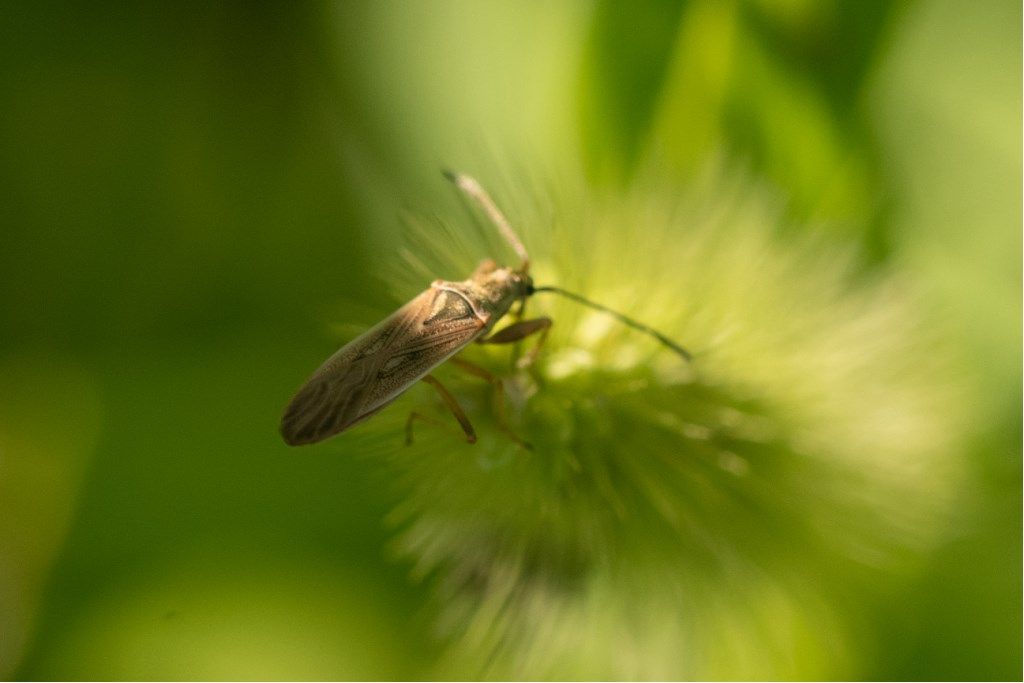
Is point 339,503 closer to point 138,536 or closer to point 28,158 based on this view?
point 138,536

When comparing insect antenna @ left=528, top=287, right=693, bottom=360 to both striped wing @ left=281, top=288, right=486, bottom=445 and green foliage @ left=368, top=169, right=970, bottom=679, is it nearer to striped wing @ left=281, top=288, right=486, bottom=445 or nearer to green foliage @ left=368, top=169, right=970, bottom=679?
green foliage @ left=368, top=169, right=970, bottom=679

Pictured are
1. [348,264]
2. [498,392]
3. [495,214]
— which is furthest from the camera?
[348,264]

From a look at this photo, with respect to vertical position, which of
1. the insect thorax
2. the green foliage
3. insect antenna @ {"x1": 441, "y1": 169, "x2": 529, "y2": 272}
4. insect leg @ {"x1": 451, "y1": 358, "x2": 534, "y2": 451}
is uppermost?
insect antenna @ {"x1": 441, "y1": 169, "x2": 529, "y2": 272}

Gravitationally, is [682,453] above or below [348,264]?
below

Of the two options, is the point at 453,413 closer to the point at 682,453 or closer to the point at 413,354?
the point at 413,354

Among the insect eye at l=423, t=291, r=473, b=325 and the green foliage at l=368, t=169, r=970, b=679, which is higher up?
the insect eye at l=423, t=291, r=473, b=325

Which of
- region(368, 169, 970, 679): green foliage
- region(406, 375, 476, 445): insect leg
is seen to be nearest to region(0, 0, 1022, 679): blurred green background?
region(368, 169, 970, 679): green foliage

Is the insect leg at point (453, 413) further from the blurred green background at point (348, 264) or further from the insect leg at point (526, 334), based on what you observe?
the blurred green background at point (348, 264)

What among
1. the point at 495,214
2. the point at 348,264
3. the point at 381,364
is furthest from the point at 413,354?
the point at 348,264
